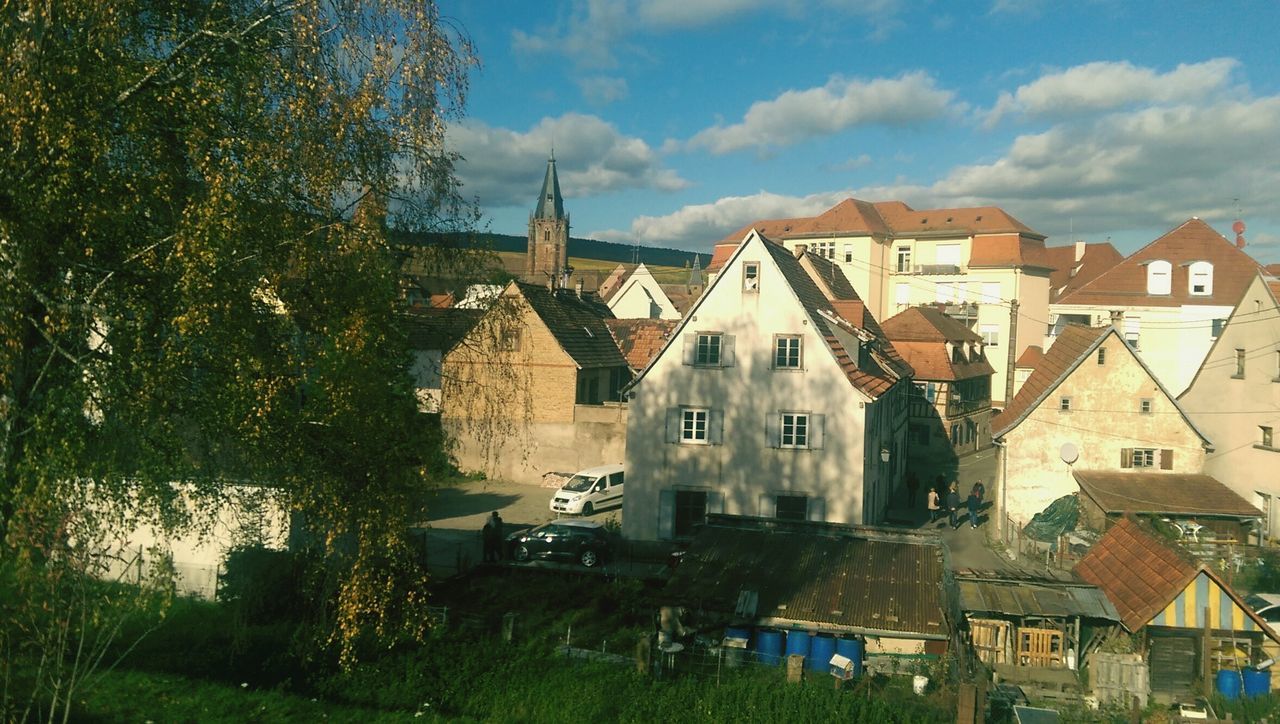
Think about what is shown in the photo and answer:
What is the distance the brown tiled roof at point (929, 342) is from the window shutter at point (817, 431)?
79.6 ft

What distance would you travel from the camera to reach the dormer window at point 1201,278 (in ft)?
165

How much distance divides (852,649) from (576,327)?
25585 millimetres

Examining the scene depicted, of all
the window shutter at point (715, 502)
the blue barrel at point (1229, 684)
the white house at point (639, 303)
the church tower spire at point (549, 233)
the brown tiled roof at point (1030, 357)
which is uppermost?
the church tower spire at point (549, 233)

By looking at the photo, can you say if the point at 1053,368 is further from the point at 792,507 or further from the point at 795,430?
the point at 792,507

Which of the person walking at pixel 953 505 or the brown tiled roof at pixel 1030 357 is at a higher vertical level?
the brown tiled roof at pixel 1030 357

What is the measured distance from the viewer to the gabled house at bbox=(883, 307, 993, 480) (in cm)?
4938

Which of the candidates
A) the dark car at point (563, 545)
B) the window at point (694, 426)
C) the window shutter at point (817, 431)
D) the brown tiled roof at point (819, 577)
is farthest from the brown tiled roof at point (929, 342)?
the brown tiled roof at point (819, 577)

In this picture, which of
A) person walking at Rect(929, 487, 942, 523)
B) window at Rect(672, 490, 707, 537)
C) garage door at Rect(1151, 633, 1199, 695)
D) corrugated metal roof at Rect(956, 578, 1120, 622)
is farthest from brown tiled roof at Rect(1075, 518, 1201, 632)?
window at Rect(672, 490, 707, 537)

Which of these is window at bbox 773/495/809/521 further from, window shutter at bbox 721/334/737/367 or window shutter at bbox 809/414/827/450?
window shutter at bbox 721/334/737/367

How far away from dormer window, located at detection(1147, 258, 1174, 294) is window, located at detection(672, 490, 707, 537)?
3660 cm

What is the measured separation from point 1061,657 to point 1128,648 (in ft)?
4.18

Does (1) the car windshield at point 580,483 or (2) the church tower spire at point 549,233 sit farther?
(2) the church tower spire at point 549,233

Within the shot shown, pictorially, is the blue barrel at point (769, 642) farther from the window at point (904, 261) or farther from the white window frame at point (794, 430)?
the window at point (904, 261)

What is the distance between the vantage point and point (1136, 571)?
1961 centimetres
